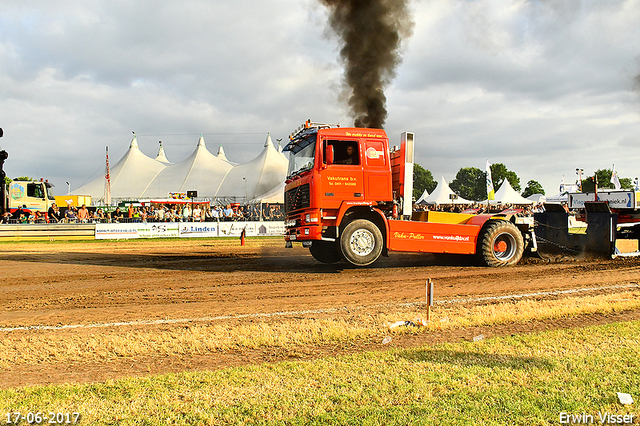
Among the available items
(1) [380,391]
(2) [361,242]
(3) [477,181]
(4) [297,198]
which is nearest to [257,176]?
(4) [297,198]

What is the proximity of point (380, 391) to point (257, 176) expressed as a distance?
5125 centimetres

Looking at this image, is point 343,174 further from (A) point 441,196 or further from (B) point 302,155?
(A) point 441,196

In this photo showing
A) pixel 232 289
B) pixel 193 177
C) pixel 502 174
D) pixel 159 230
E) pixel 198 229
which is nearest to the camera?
pixel 232 289

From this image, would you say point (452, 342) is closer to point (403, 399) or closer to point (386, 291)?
point (403, 399)

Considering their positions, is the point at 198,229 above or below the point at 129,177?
below

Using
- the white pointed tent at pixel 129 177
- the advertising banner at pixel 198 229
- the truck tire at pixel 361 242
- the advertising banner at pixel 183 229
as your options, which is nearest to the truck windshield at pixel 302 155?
the truck tire at pixel 361 242

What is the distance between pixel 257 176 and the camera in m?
53.7

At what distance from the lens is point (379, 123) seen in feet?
51.2

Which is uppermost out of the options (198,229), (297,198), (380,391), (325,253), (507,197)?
(507,197)

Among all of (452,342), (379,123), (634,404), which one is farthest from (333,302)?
(379,123)

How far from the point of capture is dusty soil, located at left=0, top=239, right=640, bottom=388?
447cm

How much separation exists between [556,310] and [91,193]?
5818cm

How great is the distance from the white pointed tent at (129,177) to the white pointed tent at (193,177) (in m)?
1.27

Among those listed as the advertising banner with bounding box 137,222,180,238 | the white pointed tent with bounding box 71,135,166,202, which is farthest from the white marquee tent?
the advertising banner with bounding box 137,222,180,238
